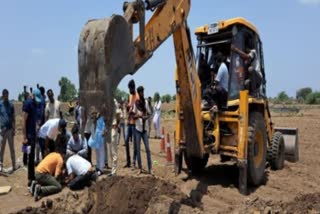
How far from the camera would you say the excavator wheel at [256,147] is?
8.64 metres

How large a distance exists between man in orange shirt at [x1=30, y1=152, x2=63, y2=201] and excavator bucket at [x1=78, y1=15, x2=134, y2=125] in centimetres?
368

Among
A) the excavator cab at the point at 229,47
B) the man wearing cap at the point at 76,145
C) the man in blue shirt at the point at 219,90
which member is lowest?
the man wearing cap at the point at 76,145

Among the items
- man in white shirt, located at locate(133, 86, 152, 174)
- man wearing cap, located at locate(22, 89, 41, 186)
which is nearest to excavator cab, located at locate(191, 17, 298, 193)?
man in white shirt, located at locate(133, 86, 152, 174)

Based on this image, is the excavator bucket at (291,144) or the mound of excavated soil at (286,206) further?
the excavator bucket at (291,144)

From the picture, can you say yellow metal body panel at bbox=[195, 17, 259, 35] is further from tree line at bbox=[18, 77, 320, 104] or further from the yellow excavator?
tree line at bbox=[18, 77, 320, 104]

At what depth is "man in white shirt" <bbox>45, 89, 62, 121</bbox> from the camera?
11.2 meters

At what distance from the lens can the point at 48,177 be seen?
27.4 feet

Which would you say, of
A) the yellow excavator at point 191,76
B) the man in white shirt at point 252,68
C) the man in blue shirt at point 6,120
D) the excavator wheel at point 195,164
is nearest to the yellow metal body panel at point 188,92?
the yellow excavator at point 191,76

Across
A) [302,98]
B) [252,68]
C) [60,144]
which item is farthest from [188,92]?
[302,98]

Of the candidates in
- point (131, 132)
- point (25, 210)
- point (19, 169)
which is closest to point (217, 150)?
point (131, 132)

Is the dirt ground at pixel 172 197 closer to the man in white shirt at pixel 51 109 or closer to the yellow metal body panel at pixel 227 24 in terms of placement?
the man in white shirt at pixel 51 109

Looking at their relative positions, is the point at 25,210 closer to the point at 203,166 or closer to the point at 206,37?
the point at 203,166

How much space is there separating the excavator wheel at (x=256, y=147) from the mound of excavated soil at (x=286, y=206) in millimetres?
971

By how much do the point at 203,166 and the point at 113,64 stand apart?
555cm
